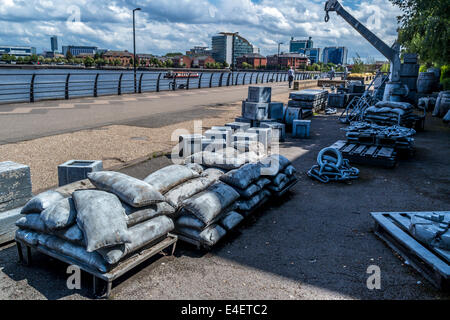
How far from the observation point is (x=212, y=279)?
11.9 feet

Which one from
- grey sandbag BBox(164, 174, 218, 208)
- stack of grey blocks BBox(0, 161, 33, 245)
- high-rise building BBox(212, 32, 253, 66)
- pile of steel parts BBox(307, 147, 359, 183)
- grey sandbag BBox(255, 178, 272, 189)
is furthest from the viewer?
high-rise building BBox(212, 32, 253, 66)

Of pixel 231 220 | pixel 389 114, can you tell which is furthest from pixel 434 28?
pixel 231 220

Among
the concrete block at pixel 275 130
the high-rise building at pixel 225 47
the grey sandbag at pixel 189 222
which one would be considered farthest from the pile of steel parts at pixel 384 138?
the high-rise building at pixel 225 47

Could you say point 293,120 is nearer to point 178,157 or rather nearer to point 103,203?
point 178,157

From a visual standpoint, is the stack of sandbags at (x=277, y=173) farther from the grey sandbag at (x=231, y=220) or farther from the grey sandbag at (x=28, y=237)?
the grey sandbag at (x=28, y=237)

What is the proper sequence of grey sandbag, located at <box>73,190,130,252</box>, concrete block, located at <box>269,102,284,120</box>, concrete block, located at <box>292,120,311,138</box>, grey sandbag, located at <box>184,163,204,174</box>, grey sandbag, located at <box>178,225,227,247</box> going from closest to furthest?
1. grey sandbag, located at <box>73,190,130,252</box>
2. grey sandbag, located at <box>178,225,227,247</box>
3. grey sandbag, located at <box>184,163,204,174</box>
4. concrete block, located at <box>292,120,311,138</box>
5. concrete block, located at <box>269,102,284,120</box>

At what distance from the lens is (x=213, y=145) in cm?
761

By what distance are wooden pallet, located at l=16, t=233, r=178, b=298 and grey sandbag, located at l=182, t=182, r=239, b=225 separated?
411 millimetres

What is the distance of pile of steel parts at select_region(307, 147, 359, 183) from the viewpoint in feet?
23.0

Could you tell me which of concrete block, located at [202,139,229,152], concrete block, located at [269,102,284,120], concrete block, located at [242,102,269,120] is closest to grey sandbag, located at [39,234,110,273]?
concrete block, located at [202,139,229,152]

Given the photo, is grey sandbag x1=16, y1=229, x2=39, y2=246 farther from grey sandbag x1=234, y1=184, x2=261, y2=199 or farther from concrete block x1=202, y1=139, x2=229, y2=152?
concrete block x1=202, y1=139, x2=229, y2=152

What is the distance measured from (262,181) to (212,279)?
221 cm

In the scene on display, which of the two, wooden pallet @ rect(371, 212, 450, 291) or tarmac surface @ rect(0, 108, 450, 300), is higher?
Result: wooden pallet @ rect(371, 212, 450, 291)

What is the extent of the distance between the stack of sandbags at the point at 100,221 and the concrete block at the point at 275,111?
27.3 ft
